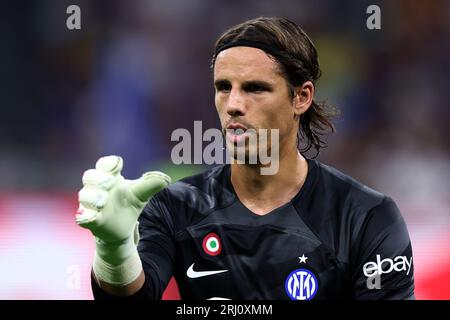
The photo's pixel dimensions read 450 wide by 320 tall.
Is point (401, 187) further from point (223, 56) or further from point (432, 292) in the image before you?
point (223, 56)

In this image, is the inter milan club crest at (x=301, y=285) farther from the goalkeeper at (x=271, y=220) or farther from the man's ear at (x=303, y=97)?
the man's ear at (x=303, y=97)

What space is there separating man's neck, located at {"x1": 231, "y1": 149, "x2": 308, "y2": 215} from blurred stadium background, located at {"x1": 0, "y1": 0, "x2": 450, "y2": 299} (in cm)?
229

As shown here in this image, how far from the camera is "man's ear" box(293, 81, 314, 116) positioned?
142 inches

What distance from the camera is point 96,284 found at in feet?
10.1

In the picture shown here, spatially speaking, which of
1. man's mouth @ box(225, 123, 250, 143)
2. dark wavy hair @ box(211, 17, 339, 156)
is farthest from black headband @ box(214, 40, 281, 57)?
man's mouth @ box(225, 123, 250, 143)

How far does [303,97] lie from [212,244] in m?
0.85

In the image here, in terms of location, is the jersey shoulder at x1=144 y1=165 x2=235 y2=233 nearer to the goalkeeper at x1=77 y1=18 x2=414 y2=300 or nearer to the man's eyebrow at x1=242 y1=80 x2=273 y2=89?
the goalkeeper at x1=77 y1=18 x2=414 y2=300

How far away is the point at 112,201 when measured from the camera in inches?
110

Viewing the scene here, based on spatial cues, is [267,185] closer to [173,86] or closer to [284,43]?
[284,43]

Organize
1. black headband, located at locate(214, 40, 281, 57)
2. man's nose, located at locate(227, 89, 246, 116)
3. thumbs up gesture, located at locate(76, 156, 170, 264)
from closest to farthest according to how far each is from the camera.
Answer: thumbs up gesture, located at locate(76, 156, 170, 264), man's nose, located at locate(227, 89, 246, 116), black headband, located at locate(214, 40, 281, 57)

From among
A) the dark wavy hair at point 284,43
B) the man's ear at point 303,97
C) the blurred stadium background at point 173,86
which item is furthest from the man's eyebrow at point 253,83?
the blurred stadium background at point 173,86

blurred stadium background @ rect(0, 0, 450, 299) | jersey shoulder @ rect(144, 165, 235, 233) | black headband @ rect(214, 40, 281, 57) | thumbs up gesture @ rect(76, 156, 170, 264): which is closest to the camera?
thumbs up gesture @ rect(76, 156, 170, 264)
